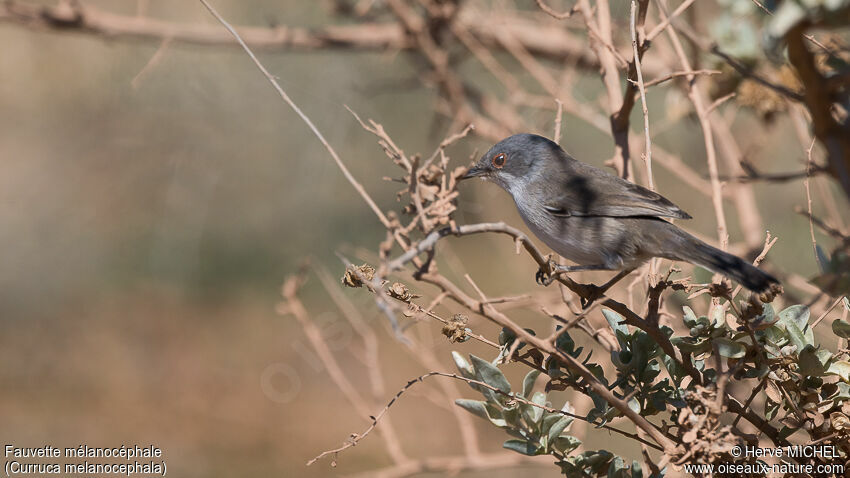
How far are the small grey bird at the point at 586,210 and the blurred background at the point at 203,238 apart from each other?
10.2 ft

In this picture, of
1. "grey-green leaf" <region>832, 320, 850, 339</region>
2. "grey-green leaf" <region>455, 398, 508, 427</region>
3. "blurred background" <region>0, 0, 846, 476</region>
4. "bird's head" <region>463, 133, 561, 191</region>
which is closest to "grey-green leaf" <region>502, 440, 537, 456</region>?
"grey-green leaf" <region>455, 398, 508, 427</region>

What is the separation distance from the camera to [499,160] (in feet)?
12.0

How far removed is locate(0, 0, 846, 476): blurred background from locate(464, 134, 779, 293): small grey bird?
312 cm

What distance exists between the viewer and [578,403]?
3.57m

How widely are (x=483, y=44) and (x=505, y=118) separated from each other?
1.91 feet

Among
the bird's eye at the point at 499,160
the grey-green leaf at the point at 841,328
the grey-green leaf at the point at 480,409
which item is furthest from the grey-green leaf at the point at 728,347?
the bird's eye at the point at 499,160

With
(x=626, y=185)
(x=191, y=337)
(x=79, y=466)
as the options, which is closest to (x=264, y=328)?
(x=191, y=337)

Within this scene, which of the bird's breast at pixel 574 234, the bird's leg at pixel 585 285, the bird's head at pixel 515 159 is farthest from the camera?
the bird's head at pixel 515 159

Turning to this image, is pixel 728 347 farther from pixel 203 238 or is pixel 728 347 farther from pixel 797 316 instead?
pixel 203 238

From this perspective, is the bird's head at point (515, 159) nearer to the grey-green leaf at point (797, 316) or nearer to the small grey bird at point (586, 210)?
the small grey bird at point (586, 210)

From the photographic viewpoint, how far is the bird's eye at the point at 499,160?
362 centimetres

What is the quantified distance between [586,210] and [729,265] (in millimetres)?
1065

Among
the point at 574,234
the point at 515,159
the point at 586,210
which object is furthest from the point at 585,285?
the point at 515,159

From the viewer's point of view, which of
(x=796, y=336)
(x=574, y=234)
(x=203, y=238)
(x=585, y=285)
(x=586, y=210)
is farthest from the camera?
(x=203, y=238)
